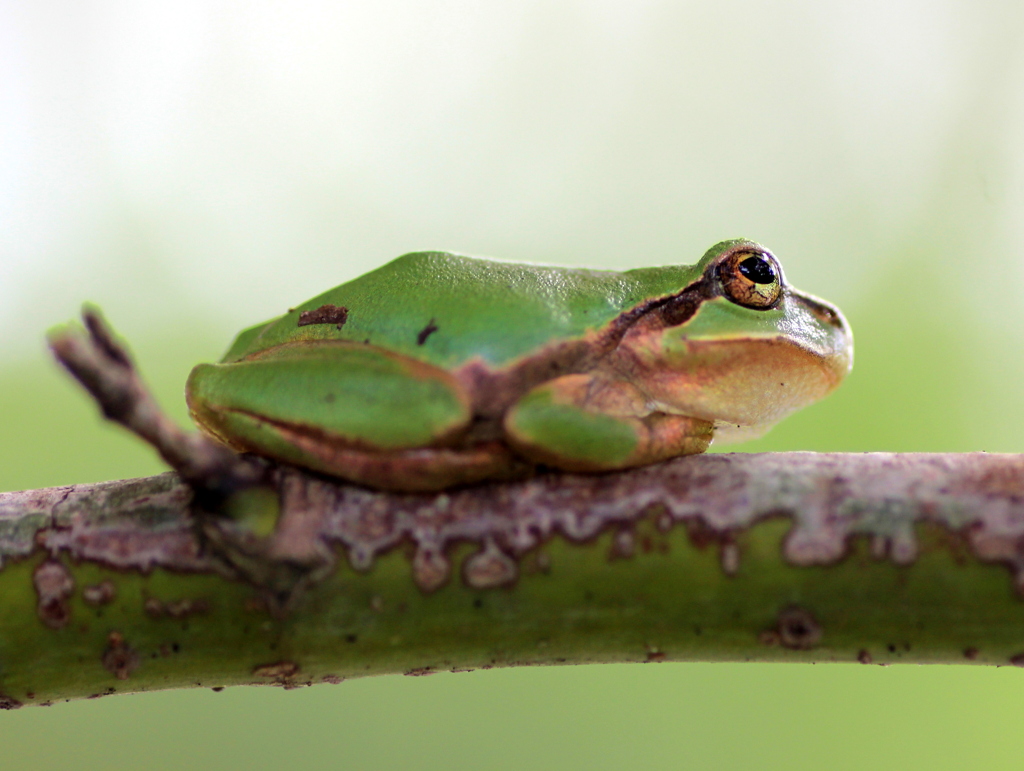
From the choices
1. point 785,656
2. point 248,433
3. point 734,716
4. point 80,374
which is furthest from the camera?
point 734,716

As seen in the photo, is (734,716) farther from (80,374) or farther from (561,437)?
(80,374)

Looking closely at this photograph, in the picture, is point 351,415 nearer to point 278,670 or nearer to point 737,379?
point 278,670

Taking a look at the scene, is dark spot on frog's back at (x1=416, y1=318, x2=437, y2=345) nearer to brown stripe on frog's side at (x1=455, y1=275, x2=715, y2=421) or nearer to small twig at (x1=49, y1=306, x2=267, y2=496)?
brown stripe on frog's side at (x1=455, y1=275, x2=715, y2=421)

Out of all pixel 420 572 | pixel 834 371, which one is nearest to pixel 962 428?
pixel 834 371

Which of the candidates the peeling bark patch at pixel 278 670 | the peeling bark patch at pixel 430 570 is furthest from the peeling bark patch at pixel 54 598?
the peeling bark patch at pixel 430 570

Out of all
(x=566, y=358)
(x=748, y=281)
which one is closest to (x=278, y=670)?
(x=566, y=358)

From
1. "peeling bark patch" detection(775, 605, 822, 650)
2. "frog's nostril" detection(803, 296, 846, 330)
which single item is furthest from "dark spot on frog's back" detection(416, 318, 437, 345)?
"frog's nostril" detection(803, 296, 846, 330)
